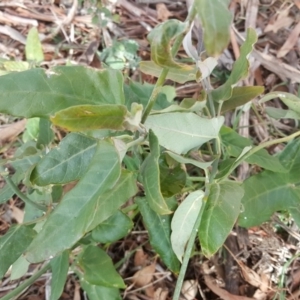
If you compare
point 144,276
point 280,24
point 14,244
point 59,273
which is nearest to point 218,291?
point 144,276

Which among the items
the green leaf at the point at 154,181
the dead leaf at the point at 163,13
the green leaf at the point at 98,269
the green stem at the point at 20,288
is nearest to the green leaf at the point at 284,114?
the green leaf at the point at 154,181

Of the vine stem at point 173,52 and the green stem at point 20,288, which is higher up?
the vine stem at point 173,52

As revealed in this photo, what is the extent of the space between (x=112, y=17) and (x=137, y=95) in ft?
1.89

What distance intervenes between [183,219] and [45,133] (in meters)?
0.30

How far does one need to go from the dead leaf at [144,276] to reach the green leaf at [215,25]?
2.78ft

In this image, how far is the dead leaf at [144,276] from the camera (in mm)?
1183

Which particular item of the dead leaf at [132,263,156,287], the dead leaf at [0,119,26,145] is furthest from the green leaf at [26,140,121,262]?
the dead leaf at [0,119,26,145]

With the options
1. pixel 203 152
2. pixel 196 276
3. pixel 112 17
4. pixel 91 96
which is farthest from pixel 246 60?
pixel 112 17

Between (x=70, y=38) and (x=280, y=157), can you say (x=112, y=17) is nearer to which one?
(x=70, y=38)

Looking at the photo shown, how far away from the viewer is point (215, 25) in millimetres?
416

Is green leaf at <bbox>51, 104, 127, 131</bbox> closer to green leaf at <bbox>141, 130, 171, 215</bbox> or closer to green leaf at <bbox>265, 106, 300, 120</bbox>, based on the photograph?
green leaf at <bbox>141, 130, 171, 215</bbox>

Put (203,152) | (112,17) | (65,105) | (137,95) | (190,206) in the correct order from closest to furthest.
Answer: (65,105)
(190,206)
(137,95)
(203,152)
(112,17)

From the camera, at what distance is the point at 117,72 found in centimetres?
67

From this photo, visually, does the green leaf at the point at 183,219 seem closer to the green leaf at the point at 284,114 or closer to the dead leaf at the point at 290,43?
the green leaf at the point at 284,114
